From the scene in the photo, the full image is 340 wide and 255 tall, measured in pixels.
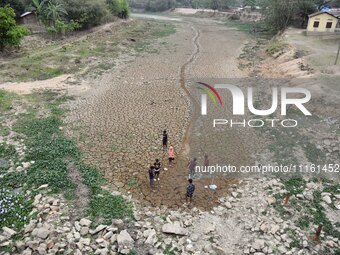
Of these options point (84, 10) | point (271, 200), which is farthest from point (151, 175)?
point (84, 10)

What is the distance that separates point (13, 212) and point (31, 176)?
7.76ft

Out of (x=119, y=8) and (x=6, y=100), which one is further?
(x=119, y=8)

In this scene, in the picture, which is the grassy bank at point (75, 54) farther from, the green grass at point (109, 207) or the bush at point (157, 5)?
the bush at point (157, 5)

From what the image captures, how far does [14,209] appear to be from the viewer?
1202 cm

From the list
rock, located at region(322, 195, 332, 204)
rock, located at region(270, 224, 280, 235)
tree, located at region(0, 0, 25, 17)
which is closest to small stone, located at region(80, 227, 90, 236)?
rock, located at region(270, 224, 280, 235)

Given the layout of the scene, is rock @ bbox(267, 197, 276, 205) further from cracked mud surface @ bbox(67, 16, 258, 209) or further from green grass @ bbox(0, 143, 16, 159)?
green grass @ bbox(0, 143, 16, 159)

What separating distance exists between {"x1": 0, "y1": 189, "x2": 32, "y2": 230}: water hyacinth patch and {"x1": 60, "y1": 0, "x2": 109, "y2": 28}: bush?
35628mm

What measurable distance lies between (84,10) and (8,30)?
1510 centimetres

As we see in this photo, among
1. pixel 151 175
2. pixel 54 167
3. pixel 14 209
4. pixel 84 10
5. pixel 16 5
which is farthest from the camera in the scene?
pixel 84 10

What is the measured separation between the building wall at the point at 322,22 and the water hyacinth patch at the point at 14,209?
40.4 m

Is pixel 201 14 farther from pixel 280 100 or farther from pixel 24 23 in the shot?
pixel 280 100

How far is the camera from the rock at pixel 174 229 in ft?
37.2

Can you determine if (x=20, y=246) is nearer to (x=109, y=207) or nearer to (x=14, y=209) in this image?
(x=14, y=209)

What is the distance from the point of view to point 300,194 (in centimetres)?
1356
